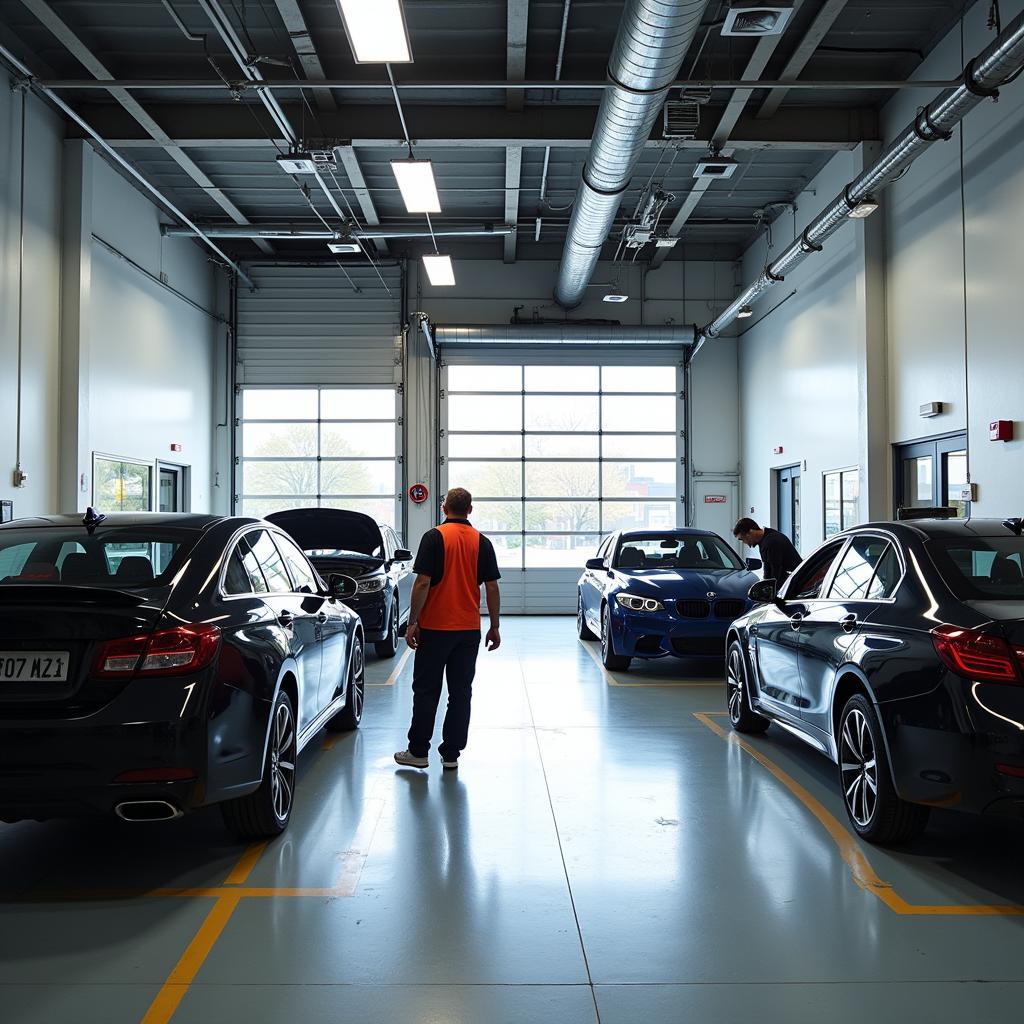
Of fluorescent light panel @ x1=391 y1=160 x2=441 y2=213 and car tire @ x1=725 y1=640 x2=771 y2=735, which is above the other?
fluorescent light panel @ x1=391 y1=160 x2=441 y2=213

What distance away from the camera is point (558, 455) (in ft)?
62.1

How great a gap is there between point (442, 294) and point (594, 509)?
5.17 m

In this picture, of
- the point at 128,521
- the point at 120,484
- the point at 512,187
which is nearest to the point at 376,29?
the point at 128,521

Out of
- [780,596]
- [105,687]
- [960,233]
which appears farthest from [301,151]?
[105,687]

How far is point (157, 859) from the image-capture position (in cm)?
427

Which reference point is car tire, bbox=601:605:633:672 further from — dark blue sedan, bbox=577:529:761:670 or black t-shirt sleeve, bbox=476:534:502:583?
black t-shirt sleeve, bbox=476:534:502:583

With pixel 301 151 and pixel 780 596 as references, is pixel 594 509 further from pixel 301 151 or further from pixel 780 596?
pixel 780 596

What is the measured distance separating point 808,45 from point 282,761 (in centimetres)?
944

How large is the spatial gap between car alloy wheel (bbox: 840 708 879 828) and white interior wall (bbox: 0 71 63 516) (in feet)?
30.6

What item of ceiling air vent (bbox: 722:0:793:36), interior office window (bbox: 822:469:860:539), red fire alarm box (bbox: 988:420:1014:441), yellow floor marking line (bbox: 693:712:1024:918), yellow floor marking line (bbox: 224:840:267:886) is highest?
ceiling air vent (bbox: 722:0:793:36)

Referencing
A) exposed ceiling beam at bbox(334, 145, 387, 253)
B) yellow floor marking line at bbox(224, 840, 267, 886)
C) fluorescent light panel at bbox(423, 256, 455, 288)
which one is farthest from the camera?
fluorescent light panel at bbox(423, 256, 455, 288)

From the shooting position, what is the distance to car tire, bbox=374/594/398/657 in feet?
35.6

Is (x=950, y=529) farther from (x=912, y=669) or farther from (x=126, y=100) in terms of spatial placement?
(x=126, y=100)

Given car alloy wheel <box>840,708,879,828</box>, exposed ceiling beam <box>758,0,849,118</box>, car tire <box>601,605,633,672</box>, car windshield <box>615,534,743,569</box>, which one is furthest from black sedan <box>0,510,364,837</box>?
exposed ceiling beam <box>758,0,849,118</box>
